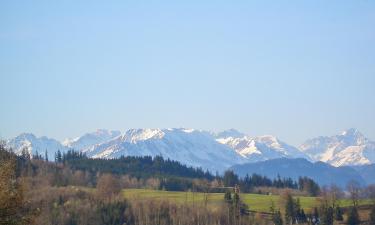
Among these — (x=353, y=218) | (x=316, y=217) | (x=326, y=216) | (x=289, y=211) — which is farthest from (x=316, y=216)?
(x=353, y=218)

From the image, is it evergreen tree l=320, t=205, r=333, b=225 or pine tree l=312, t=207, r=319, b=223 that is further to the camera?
pine tree l=312, t=207, r=319, b=223

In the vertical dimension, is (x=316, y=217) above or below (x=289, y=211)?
below

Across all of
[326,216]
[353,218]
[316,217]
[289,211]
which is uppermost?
[289,211]

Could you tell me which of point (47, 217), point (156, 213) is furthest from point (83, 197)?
point (47, 217)

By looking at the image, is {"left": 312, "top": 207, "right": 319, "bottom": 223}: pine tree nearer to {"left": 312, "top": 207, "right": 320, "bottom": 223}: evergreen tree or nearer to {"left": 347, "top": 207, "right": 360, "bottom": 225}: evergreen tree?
{"left": 312, "top": 207, "right": 320, "bottom": 223}: evergreen tree

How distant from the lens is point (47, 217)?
5517 inches

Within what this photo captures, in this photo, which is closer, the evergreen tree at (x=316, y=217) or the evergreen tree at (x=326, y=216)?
the evergreen tree at (x=326, y=216)

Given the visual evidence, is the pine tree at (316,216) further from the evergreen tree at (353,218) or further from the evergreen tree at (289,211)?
the evergreen tree at (353,218)

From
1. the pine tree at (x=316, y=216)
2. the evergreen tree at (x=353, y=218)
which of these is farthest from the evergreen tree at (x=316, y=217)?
the evergreen tree at (x=353, y=218)

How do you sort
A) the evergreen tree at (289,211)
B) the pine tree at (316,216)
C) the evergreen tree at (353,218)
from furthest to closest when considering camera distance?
the pine tree at (316,216) → the evergreen tree at (289,211) → the evergreen tree at (353,218)

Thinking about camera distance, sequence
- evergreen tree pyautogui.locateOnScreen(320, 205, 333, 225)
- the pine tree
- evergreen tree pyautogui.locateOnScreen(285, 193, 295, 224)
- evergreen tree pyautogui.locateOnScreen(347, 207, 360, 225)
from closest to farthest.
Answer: evergreen tree pyautogui.locateOnScreen(320, 205, 333, 225), evergreen tree pyautogui.locateOnScreen(347, 207, 360, 225), evergreen tree pyautogui.locateOnScreen(285, 193, 295, 224), the pine tree

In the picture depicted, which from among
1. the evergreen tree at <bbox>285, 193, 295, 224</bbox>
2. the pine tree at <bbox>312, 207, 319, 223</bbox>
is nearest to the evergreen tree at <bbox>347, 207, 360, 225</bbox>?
the pine tree at <bbox>312, 207, 319, 223</bbox>

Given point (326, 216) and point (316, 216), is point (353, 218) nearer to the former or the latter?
point (326, 216)

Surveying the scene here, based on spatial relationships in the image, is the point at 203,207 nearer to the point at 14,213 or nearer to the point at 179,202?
the point at 179,202
